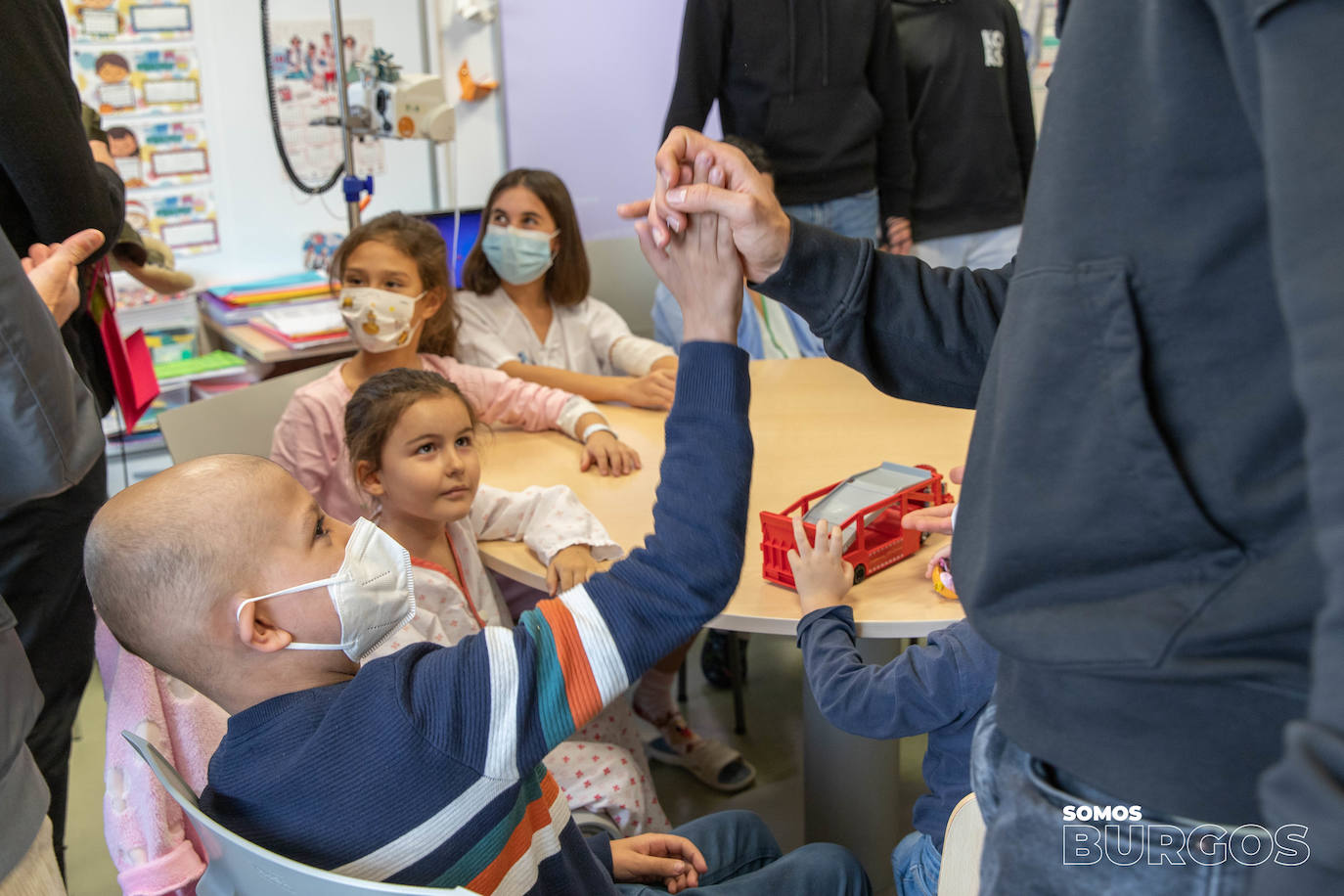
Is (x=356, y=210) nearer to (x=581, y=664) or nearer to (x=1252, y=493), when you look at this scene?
(x=581, y=664)

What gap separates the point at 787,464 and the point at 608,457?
12.6 inches

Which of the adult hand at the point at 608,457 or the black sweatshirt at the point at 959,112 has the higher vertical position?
the black sweatshirt at the point at 959,112

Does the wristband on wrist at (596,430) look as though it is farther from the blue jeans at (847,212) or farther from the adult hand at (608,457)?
the blue jeans at (847,212)

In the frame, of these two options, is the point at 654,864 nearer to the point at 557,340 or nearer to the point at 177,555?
the point at 177,555

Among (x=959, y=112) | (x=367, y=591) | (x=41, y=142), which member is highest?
(x=959, y=112)

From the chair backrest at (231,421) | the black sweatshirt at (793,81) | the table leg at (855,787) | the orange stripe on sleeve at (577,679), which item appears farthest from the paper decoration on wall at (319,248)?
the orange stripe on sleeve at (577,679)

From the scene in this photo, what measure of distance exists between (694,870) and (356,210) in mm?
1995

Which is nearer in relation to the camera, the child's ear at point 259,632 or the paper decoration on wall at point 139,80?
the child's ear at point 259,632

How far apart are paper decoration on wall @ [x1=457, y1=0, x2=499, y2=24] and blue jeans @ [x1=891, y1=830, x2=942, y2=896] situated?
3.10 meters

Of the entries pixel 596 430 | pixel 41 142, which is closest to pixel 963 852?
pixel 596 430

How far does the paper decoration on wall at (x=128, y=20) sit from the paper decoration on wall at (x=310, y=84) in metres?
0.28

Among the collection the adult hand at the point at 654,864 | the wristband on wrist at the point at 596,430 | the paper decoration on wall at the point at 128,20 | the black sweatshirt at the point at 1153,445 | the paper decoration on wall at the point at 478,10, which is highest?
the paper decoration on wall at the point at 478,10

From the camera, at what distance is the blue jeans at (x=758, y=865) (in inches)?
48.7

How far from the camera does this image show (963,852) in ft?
2.92
